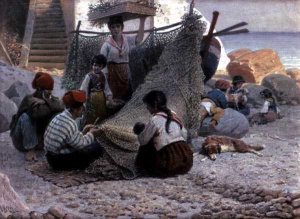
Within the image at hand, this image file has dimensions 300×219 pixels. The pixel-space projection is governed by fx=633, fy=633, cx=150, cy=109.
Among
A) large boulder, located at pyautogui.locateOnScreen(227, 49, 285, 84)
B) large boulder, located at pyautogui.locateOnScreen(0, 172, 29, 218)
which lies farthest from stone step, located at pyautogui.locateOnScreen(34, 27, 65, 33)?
large boulder, located at pyautogui.locateOnScreen(227, 49, 285, 84)

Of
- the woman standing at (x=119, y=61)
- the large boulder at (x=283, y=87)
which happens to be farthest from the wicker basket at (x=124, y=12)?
the large boulder at (x=283, y=87)

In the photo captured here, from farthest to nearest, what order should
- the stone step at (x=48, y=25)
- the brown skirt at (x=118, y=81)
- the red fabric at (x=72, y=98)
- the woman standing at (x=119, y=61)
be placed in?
1. the brown skirt at (x=118, y=81)
2. the woman standing at (x=119, y=61)
3. the stone step at (x=48, y=25)
4. the red fabric at (x=72, y=98)

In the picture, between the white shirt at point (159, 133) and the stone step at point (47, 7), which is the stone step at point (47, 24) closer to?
the stone step at point (47, 7)

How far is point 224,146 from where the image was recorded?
4.55 meters

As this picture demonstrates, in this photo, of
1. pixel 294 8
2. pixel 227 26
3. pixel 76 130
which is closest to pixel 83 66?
pixel 76 130

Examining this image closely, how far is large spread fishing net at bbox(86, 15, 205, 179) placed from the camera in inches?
169

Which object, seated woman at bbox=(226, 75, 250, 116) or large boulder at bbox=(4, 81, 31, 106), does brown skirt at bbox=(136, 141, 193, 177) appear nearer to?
seated woman at bbox=(226, 75, 250, 116)

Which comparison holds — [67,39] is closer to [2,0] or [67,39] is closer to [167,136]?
[2,0]

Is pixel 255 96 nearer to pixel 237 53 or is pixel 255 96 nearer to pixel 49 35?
pixel 237 53

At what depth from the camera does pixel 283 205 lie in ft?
12.9

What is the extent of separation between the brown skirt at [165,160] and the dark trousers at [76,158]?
11.9 inches

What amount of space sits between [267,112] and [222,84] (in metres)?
0.42

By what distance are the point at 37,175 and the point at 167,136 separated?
904 mm

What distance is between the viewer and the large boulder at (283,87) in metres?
4.54
